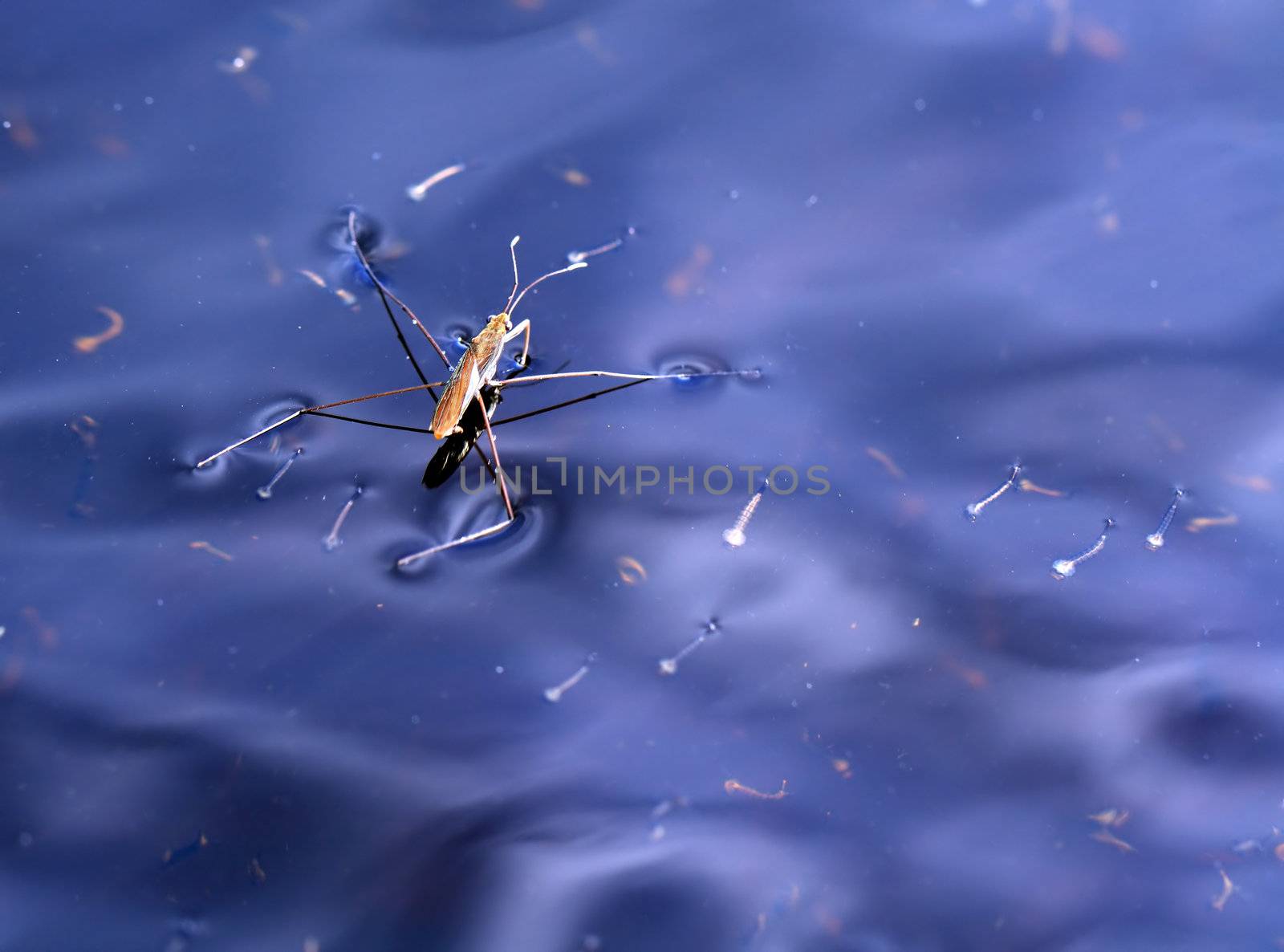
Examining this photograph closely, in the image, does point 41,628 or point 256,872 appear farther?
point 41,628

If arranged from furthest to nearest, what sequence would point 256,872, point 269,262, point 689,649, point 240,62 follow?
point 240,62 < point 269,262 < point 689,649 < point 256,872

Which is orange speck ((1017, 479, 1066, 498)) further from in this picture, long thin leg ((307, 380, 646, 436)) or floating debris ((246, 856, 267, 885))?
floating debris ((246, 856, 267, 885))

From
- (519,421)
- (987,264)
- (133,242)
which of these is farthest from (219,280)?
(987,264)

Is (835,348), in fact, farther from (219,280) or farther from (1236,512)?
(219,280)

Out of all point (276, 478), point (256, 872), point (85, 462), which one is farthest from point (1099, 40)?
point (256, 872)

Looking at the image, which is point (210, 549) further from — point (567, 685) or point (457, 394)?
point (567, 685)

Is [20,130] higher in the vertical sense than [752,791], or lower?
higher

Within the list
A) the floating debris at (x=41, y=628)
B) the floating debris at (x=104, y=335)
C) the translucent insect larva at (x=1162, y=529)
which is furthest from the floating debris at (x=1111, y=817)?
the floating debris at (x=104, y=335)

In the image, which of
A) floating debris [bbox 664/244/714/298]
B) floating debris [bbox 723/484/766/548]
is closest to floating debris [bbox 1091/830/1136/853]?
floating debris [bbox 723/484/766/548]
